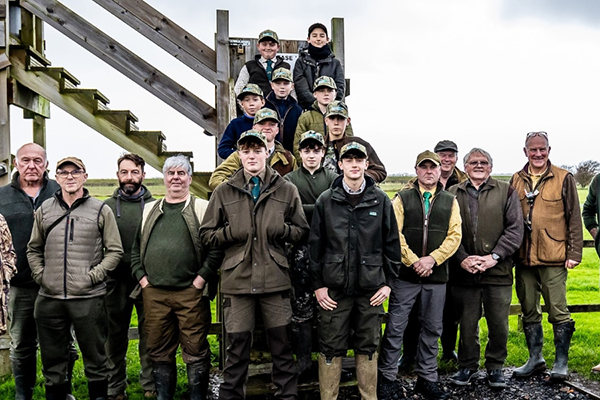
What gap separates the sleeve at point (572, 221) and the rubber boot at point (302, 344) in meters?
3.02

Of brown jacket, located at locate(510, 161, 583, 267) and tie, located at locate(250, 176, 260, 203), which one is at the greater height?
tie, located at locate(250, 176, 260, 203)

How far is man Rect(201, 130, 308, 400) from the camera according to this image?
486cm

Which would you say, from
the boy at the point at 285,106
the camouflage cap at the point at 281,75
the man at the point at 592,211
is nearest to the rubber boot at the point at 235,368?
the boy at the point at 285,106

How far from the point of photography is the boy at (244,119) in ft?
20.3

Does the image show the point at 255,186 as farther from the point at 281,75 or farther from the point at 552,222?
the point at 552,222

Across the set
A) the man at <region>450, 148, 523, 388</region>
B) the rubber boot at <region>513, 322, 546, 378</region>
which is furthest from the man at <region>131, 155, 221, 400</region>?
the rubber boot at <region>513, 322, 546, 378</region>

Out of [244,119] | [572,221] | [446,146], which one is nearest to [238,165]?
[244,119]

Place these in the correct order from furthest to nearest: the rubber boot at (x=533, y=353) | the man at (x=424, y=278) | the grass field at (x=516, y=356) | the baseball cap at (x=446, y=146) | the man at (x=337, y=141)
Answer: the baseball cap at (x=446, y=146), the rubber boot at (x=533, y=353), the grass field at (x=516, y=356), the man at (x=337, y=141), the man at (x=424, y=278)

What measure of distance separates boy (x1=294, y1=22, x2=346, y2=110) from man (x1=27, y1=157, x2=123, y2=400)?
3.14 meters

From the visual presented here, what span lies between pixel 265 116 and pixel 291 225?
126 cm

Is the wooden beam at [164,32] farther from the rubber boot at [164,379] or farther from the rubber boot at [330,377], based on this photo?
the rubber boot at [330,377]

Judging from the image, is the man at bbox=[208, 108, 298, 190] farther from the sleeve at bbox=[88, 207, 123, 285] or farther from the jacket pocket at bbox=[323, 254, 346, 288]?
the jacket pocket at bbox=[323, 254, 346, 288]

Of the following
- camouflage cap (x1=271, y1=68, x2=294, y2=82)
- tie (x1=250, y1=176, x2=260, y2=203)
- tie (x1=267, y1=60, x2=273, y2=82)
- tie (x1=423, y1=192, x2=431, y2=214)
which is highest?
tie (x1=267, y1=60, x2=273, y2=82)

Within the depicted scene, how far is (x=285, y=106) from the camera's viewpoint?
6633mm
